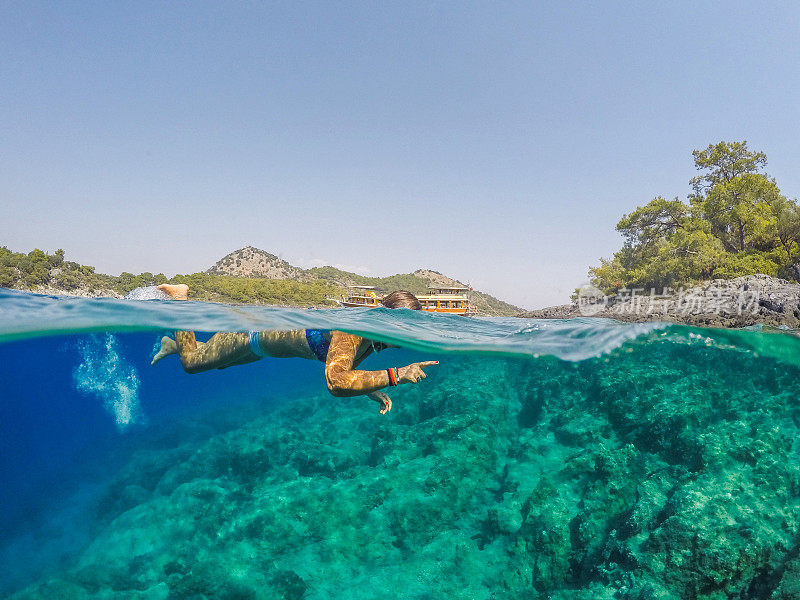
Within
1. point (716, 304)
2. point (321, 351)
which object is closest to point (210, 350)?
point (321, 351)

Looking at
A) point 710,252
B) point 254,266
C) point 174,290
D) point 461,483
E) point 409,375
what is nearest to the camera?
point 409,375

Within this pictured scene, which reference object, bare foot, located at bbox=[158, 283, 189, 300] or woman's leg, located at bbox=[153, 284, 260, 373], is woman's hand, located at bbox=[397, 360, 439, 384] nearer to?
woman's leg, located at bbox=[153, 284, 260, 373]

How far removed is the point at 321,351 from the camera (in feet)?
15.0

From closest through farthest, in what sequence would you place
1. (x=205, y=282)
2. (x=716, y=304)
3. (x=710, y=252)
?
1. (x=716, y=304)
2. (x=710, y=252)
3. (x=205, y=282)

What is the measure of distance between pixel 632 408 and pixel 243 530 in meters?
8.09

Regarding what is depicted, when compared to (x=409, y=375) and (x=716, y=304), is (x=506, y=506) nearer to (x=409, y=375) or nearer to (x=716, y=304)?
(x=409, y=375)

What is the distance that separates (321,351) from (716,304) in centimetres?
2420

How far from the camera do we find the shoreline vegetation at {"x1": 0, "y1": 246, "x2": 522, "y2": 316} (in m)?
32.7

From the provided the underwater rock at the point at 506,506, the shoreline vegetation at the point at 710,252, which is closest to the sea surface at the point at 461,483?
the underwater rock at the point at 506,506

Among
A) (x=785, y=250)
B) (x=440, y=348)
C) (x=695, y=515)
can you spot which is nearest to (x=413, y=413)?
(x=440, y=348)

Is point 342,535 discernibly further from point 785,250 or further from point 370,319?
point 785,250

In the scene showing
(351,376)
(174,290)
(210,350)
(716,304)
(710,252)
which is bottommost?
(210,350)

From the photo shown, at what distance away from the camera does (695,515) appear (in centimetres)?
493

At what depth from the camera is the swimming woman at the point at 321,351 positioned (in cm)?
325
